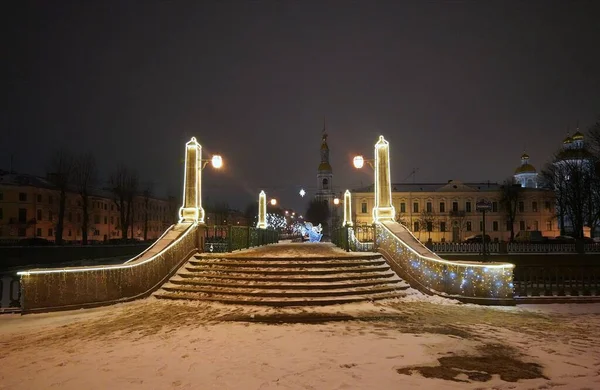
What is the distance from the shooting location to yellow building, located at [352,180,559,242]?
74312 mm

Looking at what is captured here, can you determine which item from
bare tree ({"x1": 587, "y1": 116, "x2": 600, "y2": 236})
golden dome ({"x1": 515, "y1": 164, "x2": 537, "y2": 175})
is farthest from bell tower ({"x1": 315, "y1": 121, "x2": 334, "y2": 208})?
bare tree ({"x1": 587, "y1": 116, "x2": 600, "y2": 236})

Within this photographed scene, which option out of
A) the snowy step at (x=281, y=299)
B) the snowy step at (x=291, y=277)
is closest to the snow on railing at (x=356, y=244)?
the snowy step at (x=291, y=277)

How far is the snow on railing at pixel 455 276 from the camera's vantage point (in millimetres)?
12859

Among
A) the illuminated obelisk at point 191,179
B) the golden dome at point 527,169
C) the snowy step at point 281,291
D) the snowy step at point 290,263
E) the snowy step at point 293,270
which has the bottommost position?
the snowy step at point 281,291

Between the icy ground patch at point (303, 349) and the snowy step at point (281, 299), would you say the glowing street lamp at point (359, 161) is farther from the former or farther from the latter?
the icy ground patch at point (303, 349)

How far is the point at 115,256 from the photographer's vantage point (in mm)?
42688

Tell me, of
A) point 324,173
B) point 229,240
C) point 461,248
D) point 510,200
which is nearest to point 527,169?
point 510,200

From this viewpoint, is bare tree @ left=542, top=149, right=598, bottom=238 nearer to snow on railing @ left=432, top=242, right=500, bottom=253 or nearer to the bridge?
snow on railing @ left=432, top=242, right=500, bottom=253

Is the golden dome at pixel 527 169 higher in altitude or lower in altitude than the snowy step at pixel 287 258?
higher

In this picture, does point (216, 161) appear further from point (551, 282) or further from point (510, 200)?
point (510, 200)

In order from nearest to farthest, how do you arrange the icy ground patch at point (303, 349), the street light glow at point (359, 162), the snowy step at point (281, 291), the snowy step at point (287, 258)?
1. the icy ground patch at point (303, 349)
2. the snowy step at point (281, 291)
3. the snowy step at point (287, 258)
4. the street light glow at point (359, 162)

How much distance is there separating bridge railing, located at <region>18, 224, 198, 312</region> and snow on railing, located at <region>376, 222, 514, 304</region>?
8.00m

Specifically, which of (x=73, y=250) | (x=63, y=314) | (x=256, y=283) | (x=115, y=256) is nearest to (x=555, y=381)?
(x=256, y=283)

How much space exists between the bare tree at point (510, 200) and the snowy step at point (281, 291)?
6095cm
